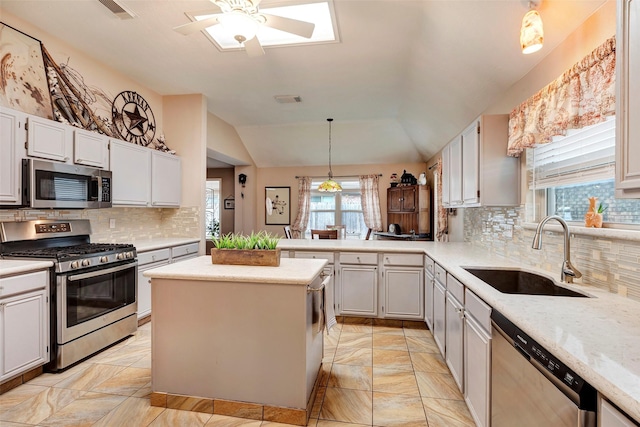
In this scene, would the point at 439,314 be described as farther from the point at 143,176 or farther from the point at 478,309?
the point at 143,176

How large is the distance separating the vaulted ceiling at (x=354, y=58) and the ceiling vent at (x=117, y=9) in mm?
53

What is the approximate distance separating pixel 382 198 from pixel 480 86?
13.1 feet

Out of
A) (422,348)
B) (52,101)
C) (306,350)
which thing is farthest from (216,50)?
(422,348)

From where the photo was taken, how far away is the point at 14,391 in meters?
2.05

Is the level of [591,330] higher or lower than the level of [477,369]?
higher

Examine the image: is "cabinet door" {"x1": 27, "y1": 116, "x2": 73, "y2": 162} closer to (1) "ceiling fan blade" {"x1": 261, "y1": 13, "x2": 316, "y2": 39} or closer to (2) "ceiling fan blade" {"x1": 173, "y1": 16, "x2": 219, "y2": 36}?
(2) "ceiling fan blade" {"x1": 173, "y1": 16, "x2": 219, "y2": 36}

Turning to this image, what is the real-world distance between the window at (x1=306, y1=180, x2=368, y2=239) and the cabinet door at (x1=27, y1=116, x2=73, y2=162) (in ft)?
16.0

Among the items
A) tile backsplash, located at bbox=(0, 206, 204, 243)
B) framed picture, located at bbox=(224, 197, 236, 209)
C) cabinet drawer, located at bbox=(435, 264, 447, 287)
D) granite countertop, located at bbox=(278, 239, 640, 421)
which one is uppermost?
framed picture, located at bbox=(224, 197, 236, 209)

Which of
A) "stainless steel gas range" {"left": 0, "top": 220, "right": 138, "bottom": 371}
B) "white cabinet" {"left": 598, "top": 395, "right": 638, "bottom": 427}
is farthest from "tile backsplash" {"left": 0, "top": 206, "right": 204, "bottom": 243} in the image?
"white cabinet" {"left": 598, "top": 395, "right": 638, "bottom": 427}

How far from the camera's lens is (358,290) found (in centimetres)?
327

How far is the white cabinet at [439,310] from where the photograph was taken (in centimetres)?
238

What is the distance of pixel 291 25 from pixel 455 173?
84.0 inches

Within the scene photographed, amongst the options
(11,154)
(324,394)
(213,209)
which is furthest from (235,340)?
(213,209)

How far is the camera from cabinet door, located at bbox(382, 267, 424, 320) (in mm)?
3129
